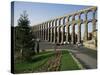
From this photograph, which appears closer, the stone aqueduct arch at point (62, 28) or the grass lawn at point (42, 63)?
the grass lawn at point (42, 63)

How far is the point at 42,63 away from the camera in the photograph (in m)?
2.75

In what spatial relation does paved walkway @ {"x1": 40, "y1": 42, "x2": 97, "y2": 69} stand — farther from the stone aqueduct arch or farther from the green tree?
the green tree

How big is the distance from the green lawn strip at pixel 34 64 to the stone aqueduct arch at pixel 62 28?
216mm

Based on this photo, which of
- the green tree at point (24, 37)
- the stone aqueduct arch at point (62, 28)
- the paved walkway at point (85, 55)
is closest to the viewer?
the green tree at point (24, 37)

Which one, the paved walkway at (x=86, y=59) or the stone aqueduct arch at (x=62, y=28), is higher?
the stone aqueduct arch at (x=62, y=28)

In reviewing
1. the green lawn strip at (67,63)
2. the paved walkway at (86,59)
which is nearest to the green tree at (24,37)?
the green lawn strip at (67,63)

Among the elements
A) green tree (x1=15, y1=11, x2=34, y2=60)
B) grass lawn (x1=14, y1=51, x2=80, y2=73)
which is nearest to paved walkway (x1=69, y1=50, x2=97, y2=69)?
grass lawn (x1=14, y1=51, x2=80, y2=73)

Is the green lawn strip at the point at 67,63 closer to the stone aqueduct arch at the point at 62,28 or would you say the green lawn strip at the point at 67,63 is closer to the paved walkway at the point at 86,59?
the paved walkway at the point at 86,59

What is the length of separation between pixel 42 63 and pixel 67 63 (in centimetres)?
36

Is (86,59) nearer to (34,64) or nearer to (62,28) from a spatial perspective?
(62,28)

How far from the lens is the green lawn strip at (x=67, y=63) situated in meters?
2.87

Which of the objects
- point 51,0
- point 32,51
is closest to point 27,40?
point 32,51

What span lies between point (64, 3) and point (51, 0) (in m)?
0.19

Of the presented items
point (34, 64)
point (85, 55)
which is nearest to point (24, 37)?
point (34, 64)
